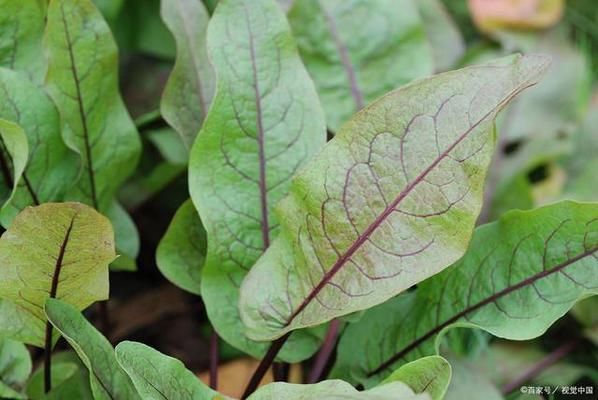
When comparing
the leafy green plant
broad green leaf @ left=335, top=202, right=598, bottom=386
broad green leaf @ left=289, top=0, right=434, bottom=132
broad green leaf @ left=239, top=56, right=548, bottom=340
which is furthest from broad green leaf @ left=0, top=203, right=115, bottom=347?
broad green leaf @ left=289, top=0, right=434, bottom=132

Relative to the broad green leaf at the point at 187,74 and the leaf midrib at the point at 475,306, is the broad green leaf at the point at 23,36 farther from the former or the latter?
the leaf midrib at the point at 475,306

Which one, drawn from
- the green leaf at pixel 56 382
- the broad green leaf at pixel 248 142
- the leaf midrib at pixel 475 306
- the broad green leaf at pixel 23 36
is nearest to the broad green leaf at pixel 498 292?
the leaf midrib at pixel 475 306

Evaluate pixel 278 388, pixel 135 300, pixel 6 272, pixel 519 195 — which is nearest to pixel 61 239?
pixel 6 272

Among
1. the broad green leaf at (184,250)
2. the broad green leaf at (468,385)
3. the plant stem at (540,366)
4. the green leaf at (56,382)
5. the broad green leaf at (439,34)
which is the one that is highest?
the broad green leaf at (439,34)

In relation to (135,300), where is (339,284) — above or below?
above

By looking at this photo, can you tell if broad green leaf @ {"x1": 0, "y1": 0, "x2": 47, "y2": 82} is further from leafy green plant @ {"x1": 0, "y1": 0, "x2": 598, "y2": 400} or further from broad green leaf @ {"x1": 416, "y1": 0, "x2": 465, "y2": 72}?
broad green leaf @ {"x1": 416, "y1": 0, "x2": 465, "y2": 72}

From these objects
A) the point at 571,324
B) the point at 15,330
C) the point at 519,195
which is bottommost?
the point at 571,324

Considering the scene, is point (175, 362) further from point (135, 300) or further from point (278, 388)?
point (135, 300)
